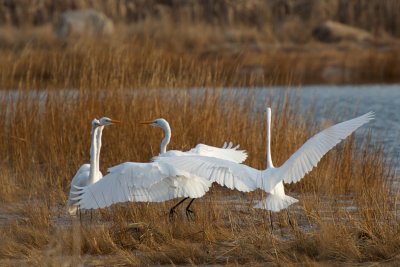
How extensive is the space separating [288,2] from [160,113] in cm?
2313

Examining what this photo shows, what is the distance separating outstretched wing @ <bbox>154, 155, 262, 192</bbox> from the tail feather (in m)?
0.19

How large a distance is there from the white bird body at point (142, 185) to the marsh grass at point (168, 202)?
200 millimetres

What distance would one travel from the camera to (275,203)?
6.73 meters

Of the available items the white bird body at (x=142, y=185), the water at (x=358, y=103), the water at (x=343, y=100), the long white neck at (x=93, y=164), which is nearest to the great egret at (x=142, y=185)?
the white bird body at (x=142, y=185)

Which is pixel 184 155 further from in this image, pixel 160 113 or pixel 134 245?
pixel 160 113

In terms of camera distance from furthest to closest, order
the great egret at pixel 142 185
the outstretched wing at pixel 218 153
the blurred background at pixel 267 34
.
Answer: the blurred background at pixel 267 34 < the outstretched wing at pixel 218 153 < the great egret at pixel 142 185

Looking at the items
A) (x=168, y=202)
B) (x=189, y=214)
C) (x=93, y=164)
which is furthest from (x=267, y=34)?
(x=93, y=164)

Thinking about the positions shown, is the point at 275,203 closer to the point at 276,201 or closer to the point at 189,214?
the point at 276,201

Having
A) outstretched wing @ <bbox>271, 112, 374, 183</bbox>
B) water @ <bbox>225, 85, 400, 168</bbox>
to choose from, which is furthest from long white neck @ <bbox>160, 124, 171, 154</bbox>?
water @ <bbox>225, 85, 400, 168</bbox>

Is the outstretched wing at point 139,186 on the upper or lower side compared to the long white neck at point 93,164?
upper

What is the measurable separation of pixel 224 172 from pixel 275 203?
44 centimetres

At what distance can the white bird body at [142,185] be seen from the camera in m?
6.87

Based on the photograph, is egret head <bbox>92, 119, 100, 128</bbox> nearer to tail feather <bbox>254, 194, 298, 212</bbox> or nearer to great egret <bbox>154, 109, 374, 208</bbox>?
great egret <bbox>154, 109, 374, 208</bbox>

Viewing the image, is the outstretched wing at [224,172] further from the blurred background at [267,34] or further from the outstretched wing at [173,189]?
the blurred background at [267,34]
